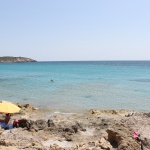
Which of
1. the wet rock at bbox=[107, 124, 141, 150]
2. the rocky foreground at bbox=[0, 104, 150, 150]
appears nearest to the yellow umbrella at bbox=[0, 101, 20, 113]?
the rocky foreground at bbox=[0, 104, 150, 150]

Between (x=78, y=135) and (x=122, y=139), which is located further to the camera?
(x=78, y=135)

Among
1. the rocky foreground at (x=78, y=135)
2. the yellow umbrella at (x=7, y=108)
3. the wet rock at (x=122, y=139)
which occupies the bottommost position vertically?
the rocky foreground at (x=78, y=135)

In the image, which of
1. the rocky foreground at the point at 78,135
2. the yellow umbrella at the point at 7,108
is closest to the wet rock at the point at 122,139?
the rocky foreground at the point at 78,135

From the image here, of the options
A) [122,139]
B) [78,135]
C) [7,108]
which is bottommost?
[78,135]

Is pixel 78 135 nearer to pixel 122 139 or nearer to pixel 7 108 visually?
pixel 122 139

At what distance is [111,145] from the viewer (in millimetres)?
9461

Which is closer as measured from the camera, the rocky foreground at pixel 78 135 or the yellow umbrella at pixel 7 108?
the rocky foreground at pixel 78 135

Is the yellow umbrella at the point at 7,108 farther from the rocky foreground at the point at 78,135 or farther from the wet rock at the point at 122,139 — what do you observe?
the wet rock at the point at 122,139

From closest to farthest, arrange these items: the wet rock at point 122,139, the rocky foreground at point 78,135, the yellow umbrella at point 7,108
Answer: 1. the wet rock at point 122,139
2. the rocky foreground at point 78,135
3. the yellow umbrella at point 7,108

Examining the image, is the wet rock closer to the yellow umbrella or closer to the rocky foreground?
the rocky foreground

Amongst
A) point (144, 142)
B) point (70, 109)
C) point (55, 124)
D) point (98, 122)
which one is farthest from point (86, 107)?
point (144, 142)

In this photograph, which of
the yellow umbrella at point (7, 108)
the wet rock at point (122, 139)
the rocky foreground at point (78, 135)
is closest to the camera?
the wet rock at point (122, 139)

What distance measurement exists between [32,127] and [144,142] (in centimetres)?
528

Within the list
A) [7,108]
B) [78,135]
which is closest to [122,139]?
[78,135]
